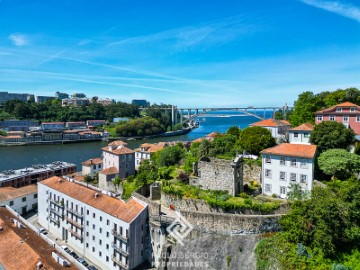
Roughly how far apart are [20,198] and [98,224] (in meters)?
14.4

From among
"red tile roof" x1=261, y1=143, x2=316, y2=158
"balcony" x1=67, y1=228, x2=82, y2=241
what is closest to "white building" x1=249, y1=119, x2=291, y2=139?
"red tile roof" x1=261, y1=143, x2=316, y2=158

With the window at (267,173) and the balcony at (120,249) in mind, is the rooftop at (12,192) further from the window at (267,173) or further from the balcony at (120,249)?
the window at (267,173)

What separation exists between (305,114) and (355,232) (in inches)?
791

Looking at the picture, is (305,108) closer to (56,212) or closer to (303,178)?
(303,178)

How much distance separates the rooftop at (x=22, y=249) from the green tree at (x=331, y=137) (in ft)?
67.8

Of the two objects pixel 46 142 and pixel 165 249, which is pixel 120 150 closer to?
pixel 165 249

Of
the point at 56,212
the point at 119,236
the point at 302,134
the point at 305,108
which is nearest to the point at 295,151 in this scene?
the point at 302,134

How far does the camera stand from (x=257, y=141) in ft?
91.0

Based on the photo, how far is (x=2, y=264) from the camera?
16703 millimetres

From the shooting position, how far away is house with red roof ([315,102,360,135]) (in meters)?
28.4

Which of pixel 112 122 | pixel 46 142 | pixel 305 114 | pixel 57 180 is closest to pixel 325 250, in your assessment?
pixel 305 114

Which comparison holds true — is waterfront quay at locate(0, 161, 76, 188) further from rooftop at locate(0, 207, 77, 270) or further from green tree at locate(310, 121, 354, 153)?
green tree at locate(310, 121, 354, 153)

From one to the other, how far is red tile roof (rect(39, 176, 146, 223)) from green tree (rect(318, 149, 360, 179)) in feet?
44.4

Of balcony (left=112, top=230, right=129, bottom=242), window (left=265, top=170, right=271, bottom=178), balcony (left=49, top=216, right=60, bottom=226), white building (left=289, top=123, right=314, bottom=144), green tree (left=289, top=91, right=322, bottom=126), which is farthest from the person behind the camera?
green tree (left=289, top=91, right=322, bottom=126)
